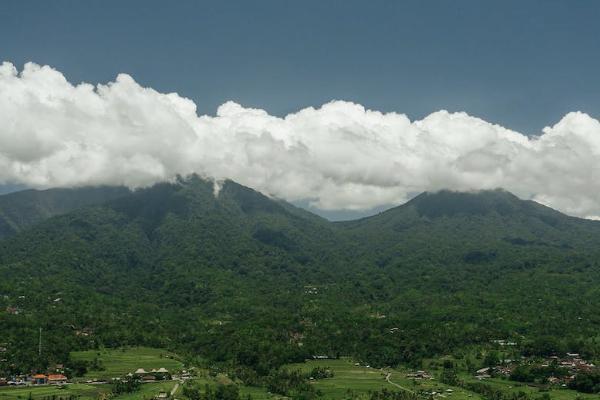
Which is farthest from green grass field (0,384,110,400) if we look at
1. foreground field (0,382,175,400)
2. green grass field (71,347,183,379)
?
green grass field (71,347,183,379)

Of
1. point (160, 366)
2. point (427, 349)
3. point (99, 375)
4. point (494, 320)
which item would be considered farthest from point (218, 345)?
point (494, 320)

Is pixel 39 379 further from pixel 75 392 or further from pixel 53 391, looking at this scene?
pixel 75 392

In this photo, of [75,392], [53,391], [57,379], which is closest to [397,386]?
[75,392]

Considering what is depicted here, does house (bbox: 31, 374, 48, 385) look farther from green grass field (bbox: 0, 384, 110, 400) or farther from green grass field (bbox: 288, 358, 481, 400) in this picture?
green grass field (bbox: 288, 358, 481, 400)

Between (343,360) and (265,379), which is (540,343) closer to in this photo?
(343,360)

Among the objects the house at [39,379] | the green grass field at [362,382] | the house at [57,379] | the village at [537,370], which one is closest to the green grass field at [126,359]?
the house at [57,379]

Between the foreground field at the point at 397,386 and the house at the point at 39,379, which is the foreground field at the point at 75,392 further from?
the foreground field at the point at 397,386
